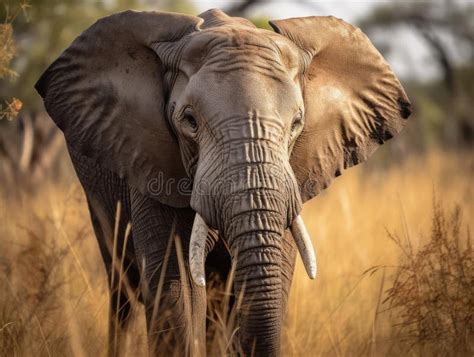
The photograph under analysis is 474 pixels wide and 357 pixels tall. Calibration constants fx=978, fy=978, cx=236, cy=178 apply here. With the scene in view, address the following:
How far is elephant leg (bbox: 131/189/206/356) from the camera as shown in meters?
4.16

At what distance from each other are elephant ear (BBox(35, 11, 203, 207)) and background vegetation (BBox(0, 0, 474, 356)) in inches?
11.8

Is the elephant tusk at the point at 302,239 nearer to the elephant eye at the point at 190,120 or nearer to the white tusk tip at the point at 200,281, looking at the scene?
the white tusk tip at the point at 200,281

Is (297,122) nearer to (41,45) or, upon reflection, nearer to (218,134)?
(218,134)

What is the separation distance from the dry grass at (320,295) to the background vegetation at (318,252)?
0.5 inches

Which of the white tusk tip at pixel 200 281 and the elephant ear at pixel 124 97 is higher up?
the elephant ear at pixel 124 97

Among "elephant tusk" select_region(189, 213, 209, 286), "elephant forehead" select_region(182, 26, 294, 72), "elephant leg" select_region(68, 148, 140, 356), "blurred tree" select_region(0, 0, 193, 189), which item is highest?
"blurred tree" select_region(0, 0, 193, 189)

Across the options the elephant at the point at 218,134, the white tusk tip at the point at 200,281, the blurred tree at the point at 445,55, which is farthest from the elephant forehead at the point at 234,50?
the blurred tree at the point at 445,55

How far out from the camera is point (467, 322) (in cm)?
463

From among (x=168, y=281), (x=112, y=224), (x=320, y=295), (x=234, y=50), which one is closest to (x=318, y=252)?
(x=320, y=295)

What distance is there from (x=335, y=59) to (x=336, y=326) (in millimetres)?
1594

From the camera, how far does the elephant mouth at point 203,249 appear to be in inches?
148

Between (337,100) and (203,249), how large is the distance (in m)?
1.10

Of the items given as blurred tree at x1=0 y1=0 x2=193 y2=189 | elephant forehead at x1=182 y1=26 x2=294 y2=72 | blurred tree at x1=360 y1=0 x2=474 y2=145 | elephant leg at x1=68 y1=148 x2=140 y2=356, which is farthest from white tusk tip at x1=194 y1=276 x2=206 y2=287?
blurred tree at x1=360 y1=0 x2=474 y2=145

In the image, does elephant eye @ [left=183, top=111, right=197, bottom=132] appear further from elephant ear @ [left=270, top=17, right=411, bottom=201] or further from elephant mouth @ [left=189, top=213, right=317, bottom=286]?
elephant ear @ [left=270, top=17, right=411, bottom=201]
